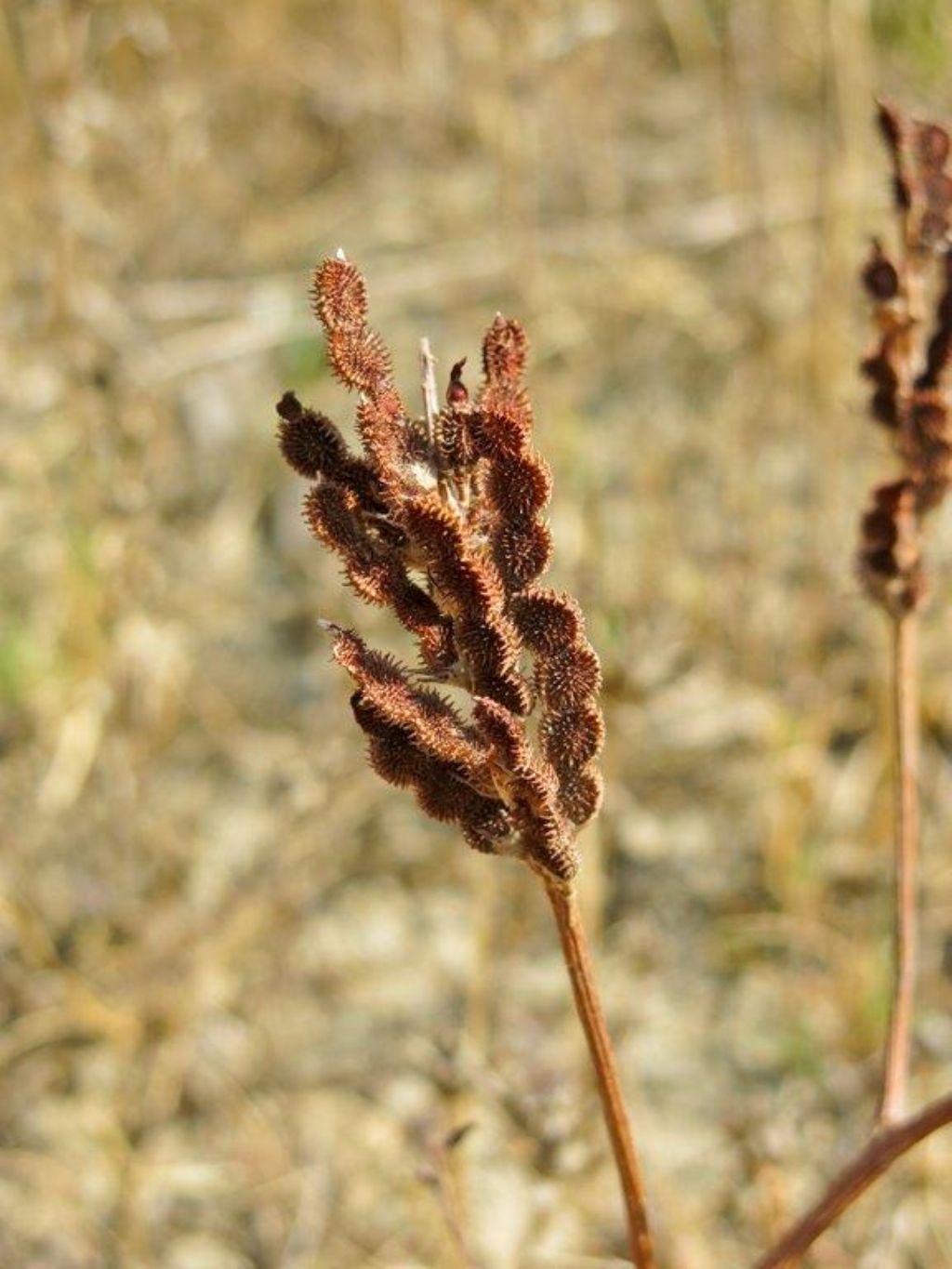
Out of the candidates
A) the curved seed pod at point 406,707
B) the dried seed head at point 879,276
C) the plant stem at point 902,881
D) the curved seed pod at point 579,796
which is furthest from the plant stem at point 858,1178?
the dried seed head at point 879,276

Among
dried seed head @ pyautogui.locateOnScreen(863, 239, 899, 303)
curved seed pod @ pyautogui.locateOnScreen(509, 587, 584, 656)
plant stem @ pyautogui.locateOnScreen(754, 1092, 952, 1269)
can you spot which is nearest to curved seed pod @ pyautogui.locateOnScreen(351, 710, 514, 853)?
curved seed pod @ pyautogui.locateOnScreen(509, 587, 584, 656)

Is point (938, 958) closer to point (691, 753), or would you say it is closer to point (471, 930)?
point (691, 753)

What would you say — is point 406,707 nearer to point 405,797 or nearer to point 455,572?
point 455,572

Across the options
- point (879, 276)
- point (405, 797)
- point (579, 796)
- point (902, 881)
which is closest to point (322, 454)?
point (579, 796)

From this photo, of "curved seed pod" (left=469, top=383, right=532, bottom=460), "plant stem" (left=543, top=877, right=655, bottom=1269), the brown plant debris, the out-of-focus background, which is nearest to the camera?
"curved seed pod" (left=469, top=383, right=532, bottom=460)

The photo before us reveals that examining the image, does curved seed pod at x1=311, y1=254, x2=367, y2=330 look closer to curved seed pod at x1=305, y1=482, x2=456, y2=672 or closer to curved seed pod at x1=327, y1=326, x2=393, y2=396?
curved seed pod at x1=327, y1=326, x2=393, y2=396

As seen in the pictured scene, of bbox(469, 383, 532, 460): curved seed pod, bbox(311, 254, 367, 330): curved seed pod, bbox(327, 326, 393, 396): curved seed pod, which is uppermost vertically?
bbox(311, 254, 367, 330): curved seed pod
